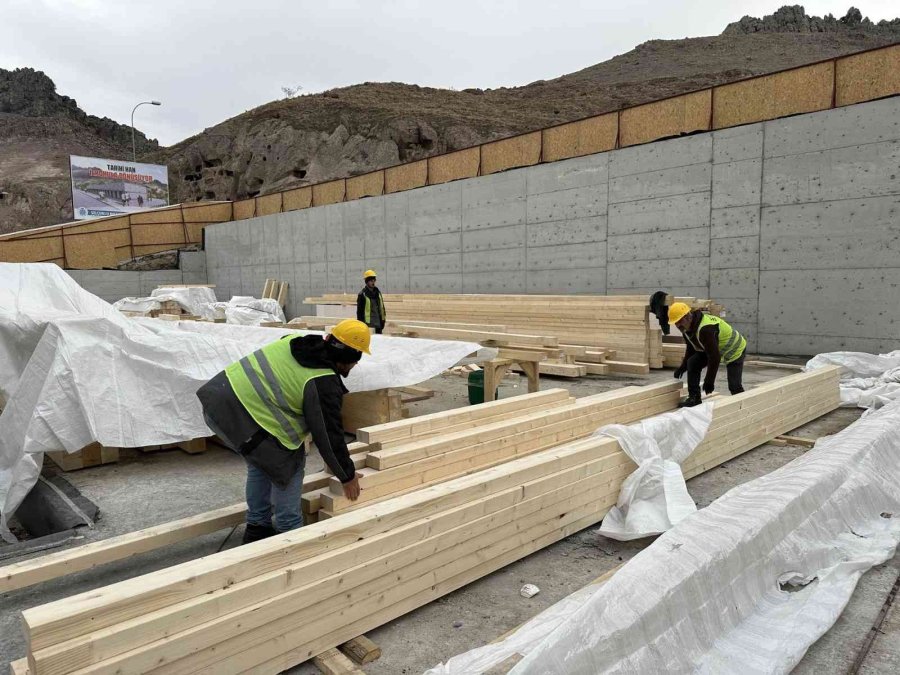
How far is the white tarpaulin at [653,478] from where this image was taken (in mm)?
4008

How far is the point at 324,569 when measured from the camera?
2.74 meters

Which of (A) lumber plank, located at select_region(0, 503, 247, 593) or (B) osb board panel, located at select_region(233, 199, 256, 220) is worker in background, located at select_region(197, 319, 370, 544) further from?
(B) osb board panel, located at select_region(233, 199, 256, 220)

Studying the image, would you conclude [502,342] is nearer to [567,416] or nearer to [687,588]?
[567,416]

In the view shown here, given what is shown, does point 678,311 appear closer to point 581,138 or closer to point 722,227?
point 722,227

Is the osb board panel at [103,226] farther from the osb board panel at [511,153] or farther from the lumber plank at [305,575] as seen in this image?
the lumber plank at [305,575]

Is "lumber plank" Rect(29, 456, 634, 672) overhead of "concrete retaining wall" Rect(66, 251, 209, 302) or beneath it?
beneath

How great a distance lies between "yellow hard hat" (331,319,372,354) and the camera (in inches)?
128

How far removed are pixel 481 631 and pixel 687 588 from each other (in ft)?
3.52

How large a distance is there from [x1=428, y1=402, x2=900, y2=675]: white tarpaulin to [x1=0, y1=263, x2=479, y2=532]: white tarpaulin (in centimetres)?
339

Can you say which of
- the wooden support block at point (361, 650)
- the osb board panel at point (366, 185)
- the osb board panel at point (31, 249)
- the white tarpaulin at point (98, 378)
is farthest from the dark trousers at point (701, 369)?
the osb board panel at point (31, 249)

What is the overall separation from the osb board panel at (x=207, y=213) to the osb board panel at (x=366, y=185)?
934 cm

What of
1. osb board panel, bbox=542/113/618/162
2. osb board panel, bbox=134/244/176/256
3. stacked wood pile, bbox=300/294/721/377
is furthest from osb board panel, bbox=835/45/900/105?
osb board panel, bbox=134/244/176/256

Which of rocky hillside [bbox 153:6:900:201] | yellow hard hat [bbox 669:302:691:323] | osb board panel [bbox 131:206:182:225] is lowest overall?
yellow hard hat [bbox 669:302:691:323]

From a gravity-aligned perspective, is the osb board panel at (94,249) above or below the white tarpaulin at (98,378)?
above
